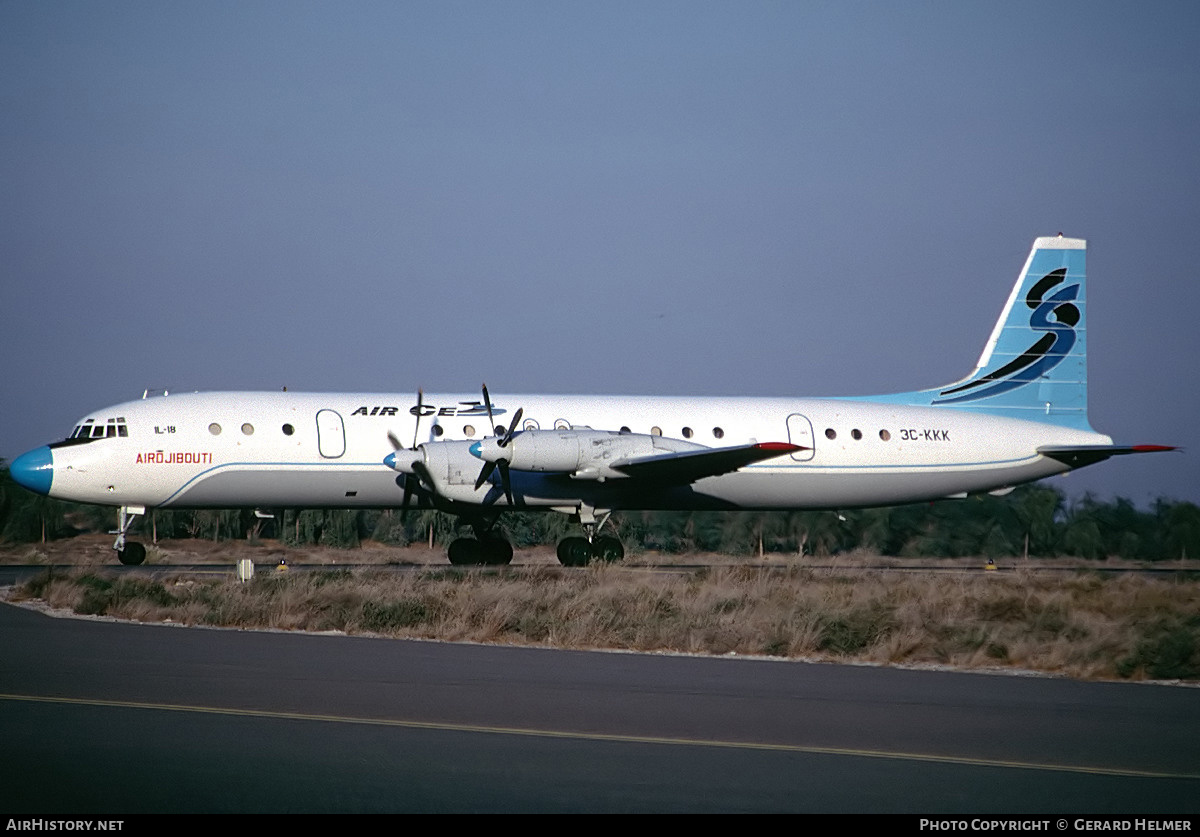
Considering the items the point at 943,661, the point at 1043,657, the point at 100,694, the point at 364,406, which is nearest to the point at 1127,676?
the point at 1043,657

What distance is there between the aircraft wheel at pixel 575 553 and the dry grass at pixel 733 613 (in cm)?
557

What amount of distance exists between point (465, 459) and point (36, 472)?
9217mm

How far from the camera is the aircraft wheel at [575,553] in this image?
2834 centimetres

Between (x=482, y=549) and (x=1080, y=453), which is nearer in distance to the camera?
(x=482, y=549)

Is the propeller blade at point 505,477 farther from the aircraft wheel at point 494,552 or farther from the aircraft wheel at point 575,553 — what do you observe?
the aircraft wheel at point 494,552

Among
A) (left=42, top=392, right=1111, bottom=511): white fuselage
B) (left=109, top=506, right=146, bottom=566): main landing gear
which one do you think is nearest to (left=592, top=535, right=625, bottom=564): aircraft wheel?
(left=42, top=392, right=1111, bottom=511): white fuselage

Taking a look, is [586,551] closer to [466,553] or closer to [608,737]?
[466,553]

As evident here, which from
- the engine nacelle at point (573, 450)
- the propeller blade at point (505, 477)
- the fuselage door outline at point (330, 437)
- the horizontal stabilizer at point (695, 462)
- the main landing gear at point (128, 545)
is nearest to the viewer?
the propeller blade at point (505, 477)

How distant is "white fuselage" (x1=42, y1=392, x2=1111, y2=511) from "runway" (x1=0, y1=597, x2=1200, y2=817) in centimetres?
1383

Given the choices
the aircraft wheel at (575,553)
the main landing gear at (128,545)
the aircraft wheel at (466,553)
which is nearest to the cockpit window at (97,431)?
the main landing gear at (128,545)

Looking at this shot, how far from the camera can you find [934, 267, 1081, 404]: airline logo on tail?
34500 millimetres

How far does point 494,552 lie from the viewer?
29.6m

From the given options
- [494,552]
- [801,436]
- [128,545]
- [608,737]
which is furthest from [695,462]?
[608,737]
